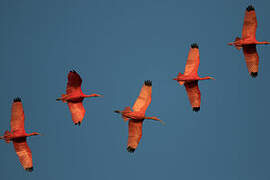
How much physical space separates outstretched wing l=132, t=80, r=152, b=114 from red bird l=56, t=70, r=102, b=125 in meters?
2.73

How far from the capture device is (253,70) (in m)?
26.6

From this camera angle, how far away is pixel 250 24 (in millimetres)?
25719

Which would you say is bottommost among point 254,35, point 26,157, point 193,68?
point 26,157

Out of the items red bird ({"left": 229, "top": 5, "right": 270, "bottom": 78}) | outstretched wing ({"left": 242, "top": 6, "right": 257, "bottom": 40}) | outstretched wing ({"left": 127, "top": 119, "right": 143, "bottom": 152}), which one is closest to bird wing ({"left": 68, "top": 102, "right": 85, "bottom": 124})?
outstretched wing ({"left": 127, "top": 119, "right": 143, "bottom": 152})

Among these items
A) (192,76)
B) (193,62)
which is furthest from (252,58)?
(192,76)

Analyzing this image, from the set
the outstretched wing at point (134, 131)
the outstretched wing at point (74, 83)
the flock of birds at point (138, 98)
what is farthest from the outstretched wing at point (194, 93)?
the outstretched wing at point (74, 83)

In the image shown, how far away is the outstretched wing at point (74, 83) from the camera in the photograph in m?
25.0

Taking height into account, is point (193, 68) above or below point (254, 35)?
below

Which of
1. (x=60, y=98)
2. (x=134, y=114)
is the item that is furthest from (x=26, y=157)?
(x=134, y=114)

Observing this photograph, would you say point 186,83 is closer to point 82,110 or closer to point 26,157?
point 82,110

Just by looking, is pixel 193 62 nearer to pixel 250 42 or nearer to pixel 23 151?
pixel 250 42

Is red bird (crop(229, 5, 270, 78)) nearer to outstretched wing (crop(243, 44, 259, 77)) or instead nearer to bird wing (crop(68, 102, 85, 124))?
outstretched wing (crop(243, 44, 259, 77))

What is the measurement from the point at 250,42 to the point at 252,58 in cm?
94

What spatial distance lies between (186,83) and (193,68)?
870 millimetres
